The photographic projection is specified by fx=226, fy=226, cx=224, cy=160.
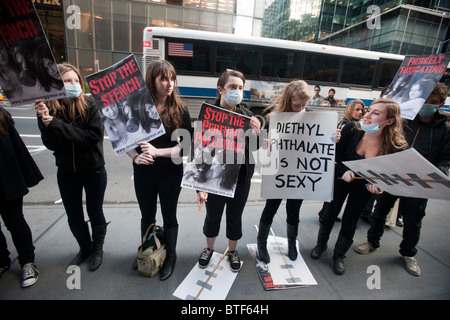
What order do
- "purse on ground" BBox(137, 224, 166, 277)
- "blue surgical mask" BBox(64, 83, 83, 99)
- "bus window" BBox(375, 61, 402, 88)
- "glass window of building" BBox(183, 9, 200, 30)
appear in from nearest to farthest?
"blue surgical mask" BBox(64, 83, 83, 99) → "purse on ground" BBox(137, 224, 166, 277) → "bus window" BBox(375, 61, 402, 88) → "glass window of building" BBox(183, 9, 200, 30)

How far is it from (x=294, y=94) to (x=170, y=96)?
1.11 metres

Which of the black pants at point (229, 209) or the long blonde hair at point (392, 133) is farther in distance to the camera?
the black pants at point (229, 209)

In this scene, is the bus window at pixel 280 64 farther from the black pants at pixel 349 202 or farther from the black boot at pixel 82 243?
the black boot at pixel 82 243

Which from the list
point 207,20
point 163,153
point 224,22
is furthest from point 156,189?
point 224,22

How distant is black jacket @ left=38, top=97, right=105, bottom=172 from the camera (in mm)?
1854

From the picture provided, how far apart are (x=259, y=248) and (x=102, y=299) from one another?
154 cm

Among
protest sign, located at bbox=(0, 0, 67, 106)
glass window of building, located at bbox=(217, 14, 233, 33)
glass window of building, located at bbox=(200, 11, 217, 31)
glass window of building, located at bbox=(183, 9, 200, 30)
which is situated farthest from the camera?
glass window of building, located at bbox=(217, 14, 233, 33)

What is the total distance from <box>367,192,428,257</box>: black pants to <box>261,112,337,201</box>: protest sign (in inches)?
37.9

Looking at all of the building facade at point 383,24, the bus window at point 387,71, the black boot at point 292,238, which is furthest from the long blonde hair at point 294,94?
the building facade at point 383,24

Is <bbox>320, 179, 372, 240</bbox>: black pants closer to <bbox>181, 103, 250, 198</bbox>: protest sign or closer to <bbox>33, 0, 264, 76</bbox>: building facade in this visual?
<bbox>181, 103, 250, 198</bbox>: protest sign

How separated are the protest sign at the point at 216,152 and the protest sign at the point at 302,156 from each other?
39 centimetres

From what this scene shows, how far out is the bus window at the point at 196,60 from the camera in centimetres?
761

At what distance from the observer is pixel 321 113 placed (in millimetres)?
2145

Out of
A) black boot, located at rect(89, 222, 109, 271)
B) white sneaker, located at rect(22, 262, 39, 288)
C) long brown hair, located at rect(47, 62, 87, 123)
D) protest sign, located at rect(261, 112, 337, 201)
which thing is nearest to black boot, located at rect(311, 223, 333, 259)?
protest sign, located at rect(261, 112, 337, 201)
